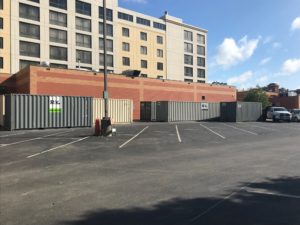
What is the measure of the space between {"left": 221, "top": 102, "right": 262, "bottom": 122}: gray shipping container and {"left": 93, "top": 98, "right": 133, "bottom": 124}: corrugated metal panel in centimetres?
1399

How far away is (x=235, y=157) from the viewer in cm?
1367

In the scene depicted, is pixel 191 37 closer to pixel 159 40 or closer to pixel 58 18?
pixel 159 40

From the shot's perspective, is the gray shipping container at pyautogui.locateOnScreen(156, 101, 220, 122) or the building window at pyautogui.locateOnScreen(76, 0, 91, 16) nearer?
the gray shipping container at pyautogui.locateOnScreen(156, 101, 220, 122)

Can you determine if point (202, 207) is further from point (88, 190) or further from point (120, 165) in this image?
point (120, 165)

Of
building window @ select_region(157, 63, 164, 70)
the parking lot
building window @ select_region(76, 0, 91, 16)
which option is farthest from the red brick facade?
building window @ select_region(157, 63, 164, 70)

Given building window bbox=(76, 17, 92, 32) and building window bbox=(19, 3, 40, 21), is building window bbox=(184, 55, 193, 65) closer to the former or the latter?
building window bbox=(76, 17, 92, 32)

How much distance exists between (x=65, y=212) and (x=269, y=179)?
539cm

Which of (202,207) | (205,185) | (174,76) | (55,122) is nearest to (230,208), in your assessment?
(202,207)

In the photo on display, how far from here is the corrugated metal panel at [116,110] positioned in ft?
116

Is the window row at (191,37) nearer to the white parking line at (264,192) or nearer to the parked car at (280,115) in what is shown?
the parked car at (280,115)

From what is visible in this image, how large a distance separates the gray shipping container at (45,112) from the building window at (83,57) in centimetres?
3304

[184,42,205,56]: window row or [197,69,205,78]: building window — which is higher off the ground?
[184,42,205,56]: window row

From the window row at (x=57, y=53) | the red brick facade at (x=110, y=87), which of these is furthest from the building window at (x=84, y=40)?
the red brick facade at (x=110, y=87)

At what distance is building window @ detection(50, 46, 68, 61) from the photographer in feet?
192
